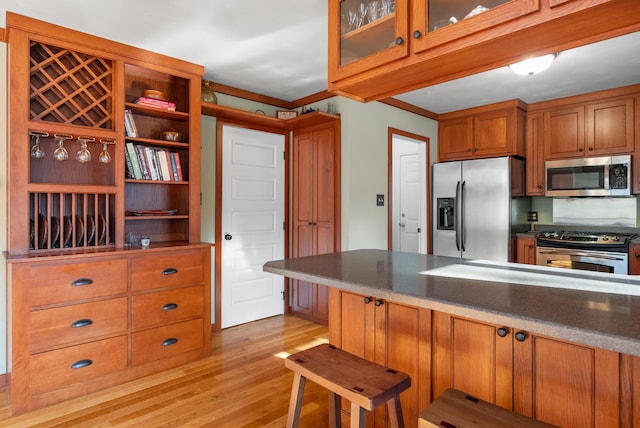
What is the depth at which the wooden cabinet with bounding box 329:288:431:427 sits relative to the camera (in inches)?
60.6

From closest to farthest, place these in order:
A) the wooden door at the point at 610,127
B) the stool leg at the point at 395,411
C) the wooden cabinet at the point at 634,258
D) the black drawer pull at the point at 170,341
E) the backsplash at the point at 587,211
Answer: the stool leg at the point at 395,411 < the black drawer pull at the point at 170,341 < the wooden cabinet at the point at 634,258 < the wooden door at the point at 610,127 < the backsplash at the point at 587,211

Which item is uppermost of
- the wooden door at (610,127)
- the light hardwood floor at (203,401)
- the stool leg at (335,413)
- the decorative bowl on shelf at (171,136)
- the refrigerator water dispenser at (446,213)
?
the wooden door at (610,127)

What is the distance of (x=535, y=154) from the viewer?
4148mm

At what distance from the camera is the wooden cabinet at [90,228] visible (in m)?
2.27

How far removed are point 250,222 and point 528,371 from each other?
3.02 metres

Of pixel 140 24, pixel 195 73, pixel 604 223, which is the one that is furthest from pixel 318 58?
pixel 604 223

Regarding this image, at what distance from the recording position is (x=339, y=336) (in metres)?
1.86

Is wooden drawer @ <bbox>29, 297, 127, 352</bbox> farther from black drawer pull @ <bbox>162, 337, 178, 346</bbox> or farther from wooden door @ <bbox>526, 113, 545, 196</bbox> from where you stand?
wooden door @ <bbox>526, 113, 545, 196</bbox>

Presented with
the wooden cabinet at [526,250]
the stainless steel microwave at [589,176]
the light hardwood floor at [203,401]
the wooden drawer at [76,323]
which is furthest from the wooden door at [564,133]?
the wooden drawer at [76,323]

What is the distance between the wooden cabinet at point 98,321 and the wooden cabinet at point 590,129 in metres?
3.83

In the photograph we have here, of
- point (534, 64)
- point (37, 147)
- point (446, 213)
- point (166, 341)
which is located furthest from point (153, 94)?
point (446, 213)

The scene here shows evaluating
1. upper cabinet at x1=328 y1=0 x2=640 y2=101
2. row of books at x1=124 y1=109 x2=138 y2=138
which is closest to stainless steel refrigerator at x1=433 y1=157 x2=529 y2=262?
upper cabinet at x1=328 y1=0 x2=640 y2=101

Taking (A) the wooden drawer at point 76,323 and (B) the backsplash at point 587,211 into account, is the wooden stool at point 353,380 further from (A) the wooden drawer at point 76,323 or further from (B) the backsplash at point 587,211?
(B) the backsplash at point 587,211

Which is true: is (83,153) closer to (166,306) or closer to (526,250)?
(166,306)
